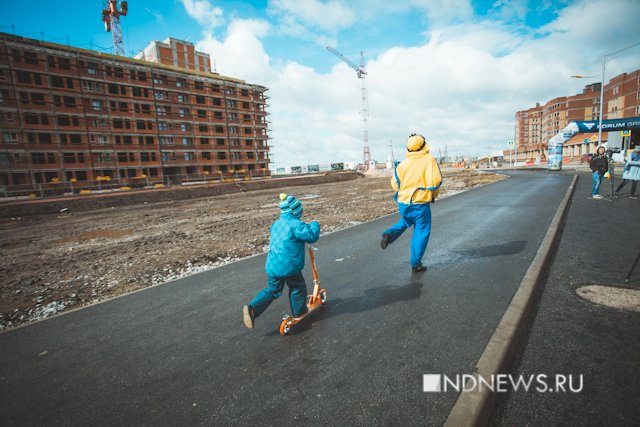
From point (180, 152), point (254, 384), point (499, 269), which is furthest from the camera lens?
point (180, 152)

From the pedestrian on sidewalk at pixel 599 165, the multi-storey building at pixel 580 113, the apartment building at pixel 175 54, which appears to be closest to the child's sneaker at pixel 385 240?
the pedestrian on sidewalk at pixel 599 165

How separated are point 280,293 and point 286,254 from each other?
0.47 metres

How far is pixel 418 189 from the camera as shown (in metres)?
4.59

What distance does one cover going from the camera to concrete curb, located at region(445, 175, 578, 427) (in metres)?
1.90

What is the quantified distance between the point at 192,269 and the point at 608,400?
6.30m

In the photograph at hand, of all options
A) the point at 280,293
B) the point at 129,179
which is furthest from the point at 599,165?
the point at 129,179

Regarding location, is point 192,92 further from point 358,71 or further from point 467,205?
point 358,71

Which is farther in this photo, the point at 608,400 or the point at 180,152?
the point at 180,152

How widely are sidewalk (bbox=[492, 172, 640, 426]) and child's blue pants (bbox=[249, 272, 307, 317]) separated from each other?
2023 mm

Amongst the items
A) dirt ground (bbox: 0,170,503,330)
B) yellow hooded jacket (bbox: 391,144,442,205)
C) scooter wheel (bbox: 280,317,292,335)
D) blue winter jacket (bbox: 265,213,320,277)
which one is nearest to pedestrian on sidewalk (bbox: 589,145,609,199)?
dirt ground (bbox: 0,170,503,330)

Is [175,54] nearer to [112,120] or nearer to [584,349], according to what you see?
[112,120]

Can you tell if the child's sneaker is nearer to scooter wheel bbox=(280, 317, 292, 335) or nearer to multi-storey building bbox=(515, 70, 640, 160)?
scooter wheel bbox=(280, 317, 292, 335)

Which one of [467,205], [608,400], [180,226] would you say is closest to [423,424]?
[608,400]

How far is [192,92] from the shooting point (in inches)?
1975
